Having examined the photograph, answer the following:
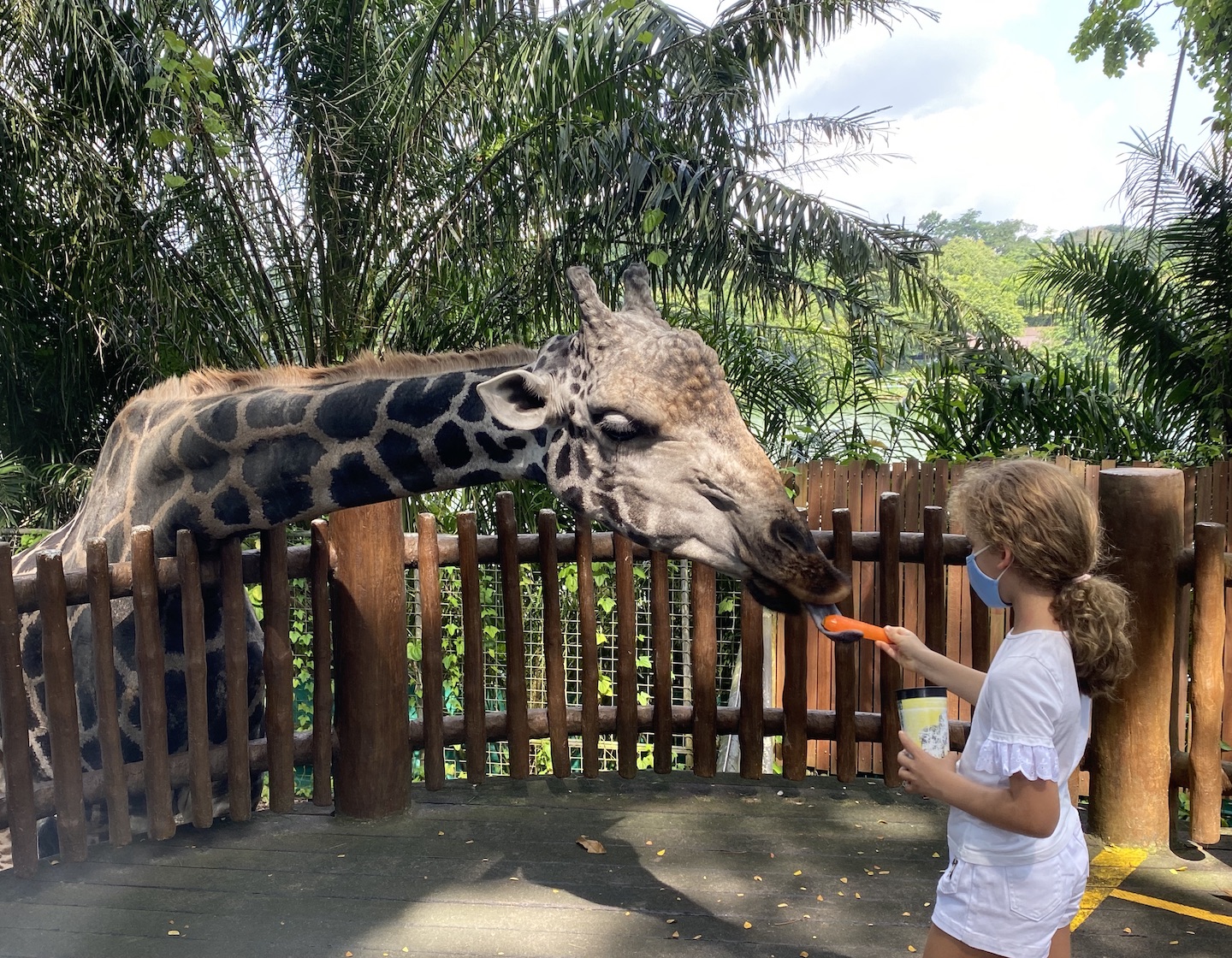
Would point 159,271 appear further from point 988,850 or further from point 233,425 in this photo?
point 988,850

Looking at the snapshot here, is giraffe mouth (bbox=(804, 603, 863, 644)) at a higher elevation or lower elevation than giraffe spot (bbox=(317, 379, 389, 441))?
lower

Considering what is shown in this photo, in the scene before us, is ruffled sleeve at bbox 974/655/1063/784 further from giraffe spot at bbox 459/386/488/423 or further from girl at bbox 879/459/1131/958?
giraffe spot at bbox 459/386/488/423

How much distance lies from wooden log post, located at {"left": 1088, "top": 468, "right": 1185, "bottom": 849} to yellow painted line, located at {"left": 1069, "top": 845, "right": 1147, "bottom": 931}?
0.07 meters

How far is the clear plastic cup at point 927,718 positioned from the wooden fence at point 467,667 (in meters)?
1.72

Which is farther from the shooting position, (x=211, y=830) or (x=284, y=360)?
(x=284, y=360)

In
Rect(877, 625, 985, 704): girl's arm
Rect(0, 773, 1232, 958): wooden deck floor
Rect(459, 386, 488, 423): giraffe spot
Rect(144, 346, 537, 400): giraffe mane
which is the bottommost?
Rect(0, 773, 1232, 958): wooden deck floor

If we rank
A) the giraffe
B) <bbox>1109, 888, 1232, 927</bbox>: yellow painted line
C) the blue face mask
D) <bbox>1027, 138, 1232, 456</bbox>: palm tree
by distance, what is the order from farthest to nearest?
<bbox>1027, 138, 1232, 456</bbox>: palm tree < <bbox>1109, 888, 1232, 927</bbox>: yellow painted line < the giraffe < the blue face mask

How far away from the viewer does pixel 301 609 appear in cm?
677

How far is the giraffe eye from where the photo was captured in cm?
282

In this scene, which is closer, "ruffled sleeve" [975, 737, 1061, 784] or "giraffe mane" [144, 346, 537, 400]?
"ruffled sleeve" [975, 737, 1061, 784]

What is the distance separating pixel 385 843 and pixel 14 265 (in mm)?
5224

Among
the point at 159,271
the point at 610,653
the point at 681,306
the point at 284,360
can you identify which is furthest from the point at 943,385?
the point at 159,271

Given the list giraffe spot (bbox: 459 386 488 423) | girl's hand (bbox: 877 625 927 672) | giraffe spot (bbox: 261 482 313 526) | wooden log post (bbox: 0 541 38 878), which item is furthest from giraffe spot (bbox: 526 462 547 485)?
wooden log post (bbox: 0 541 38 878)

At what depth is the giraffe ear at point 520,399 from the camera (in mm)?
2908
